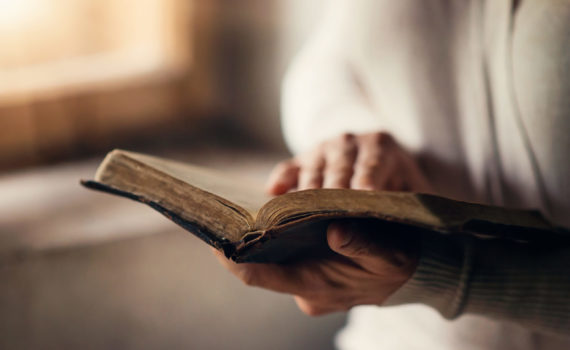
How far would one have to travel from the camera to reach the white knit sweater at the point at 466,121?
516mm

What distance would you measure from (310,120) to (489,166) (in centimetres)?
24

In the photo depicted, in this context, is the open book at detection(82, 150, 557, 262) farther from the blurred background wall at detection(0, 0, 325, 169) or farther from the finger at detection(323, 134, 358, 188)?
the blurred background wall at detection(0, 0, 325, 169)

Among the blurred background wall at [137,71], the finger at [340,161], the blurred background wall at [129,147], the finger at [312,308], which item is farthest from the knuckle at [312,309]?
the blurred background wall at [137,71]

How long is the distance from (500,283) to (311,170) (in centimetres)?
21

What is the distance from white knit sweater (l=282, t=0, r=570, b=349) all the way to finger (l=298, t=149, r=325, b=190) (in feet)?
0.37

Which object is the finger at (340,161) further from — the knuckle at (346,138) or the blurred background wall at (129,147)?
the blurred background wall at (129,147)

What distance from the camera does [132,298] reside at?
1363 mm

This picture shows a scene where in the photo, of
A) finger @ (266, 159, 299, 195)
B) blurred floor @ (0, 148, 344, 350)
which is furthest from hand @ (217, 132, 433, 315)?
blurred floor @ (0, 148, 344, 350)

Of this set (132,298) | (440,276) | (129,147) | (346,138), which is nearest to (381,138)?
(346,138)

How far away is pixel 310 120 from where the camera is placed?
764 millimetres

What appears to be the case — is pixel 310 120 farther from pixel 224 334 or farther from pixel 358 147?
pixel 224 334

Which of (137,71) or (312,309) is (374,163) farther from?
(137,71)

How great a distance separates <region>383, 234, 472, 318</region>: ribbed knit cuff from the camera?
47 cm

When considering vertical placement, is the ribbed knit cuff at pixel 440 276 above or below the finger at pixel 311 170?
below
